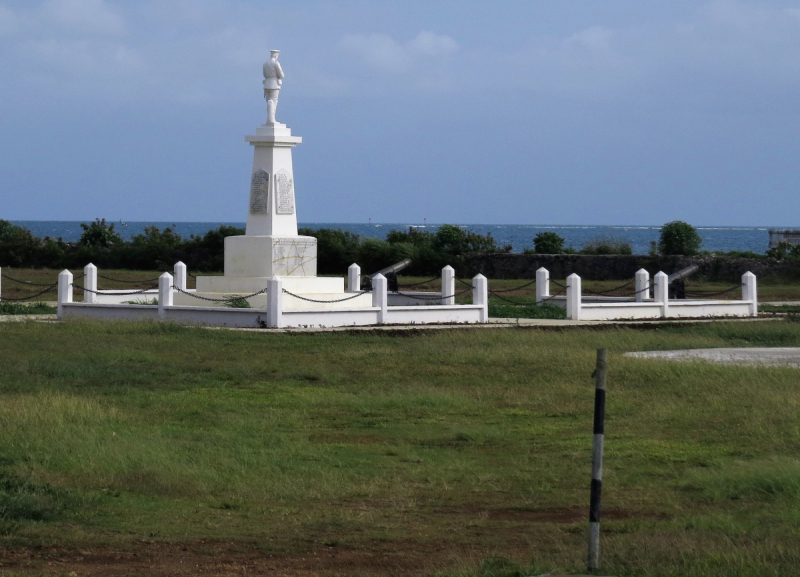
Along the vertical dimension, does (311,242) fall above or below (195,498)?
above

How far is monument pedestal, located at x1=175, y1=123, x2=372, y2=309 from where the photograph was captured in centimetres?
2527

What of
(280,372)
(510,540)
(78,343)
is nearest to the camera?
(510,540)

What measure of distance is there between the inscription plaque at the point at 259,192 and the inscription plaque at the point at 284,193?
216mm

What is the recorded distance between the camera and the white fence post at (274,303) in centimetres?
2266

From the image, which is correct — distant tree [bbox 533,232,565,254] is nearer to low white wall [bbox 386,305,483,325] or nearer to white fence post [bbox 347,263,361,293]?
white fence post [bbox 347,263,361,293]

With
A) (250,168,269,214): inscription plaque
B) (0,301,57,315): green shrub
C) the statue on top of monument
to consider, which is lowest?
(0,301,57,315): green shrub

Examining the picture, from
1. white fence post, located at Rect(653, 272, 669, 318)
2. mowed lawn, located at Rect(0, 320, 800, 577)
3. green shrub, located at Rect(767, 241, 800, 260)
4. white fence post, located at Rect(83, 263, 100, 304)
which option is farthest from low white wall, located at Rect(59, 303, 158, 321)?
green shrub, located at Rect(767, 241, 800, 260)

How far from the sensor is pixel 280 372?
52.9 ft

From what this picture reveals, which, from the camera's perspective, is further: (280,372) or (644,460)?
Answer: (280,372)

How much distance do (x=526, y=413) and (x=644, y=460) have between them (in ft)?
8.92

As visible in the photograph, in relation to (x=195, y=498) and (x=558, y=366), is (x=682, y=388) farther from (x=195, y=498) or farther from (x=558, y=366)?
(x=195, y=498)

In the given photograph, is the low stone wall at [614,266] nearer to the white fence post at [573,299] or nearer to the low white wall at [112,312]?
the white fence post at [573,299]

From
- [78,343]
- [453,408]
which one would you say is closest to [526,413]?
[453,408]

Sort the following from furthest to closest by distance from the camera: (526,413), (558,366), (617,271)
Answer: (617,271)
(558,366)
(526,413)
